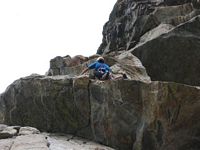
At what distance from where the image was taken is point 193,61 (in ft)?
119

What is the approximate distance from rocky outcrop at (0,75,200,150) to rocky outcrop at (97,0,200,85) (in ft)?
40.4

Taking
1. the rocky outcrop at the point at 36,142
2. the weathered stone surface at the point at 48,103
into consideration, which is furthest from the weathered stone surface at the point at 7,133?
the weathered stone surface at the point at 48,103

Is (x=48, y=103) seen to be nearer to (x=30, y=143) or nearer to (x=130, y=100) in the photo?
(x=130, y=100)

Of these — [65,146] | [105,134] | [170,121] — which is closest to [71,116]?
[105,134]

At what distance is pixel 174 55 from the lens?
36.8 meters

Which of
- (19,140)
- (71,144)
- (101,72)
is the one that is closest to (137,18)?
(101,72)

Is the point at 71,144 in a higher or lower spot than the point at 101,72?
lower

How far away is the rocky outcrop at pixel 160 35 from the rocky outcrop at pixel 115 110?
12.3m

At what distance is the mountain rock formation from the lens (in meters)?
22.8

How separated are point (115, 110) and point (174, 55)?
14428 millimetres

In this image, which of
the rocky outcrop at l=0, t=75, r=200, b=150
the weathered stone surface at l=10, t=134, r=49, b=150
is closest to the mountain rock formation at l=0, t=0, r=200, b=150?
the rocky outcrop at l=0, t=75, r=200, b=150

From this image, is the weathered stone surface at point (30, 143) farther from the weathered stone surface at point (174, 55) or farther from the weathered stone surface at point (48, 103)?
the weathered stone surface at point (174, 55)

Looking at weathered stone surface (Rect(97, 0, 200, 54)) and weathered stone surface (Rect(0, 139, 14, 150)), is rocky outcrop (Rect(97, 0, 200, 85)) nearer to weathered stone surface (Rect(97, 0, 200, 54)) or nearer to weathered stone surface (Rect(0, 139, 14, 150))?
weathered stone surface (Rect(97, 0, 200, 54))

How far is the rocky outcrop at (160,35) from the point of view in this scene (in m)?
36.5
